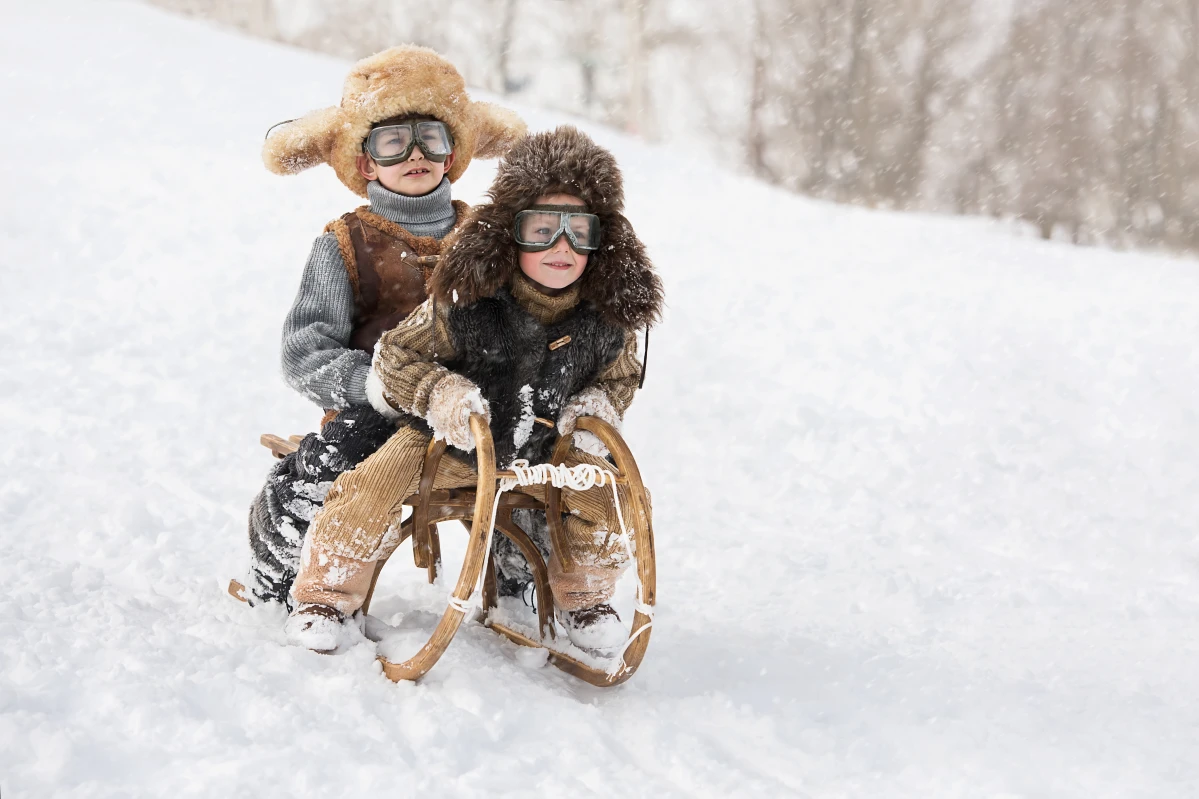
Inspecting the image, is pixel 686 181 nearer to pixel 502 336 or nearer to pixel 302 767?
pixel 502 336

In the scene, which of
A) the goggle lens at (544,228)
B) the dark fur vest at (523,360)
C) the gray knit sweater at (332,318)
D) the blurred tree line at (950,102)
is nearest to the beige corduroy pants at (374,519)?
the dark fur vest at (523,360)

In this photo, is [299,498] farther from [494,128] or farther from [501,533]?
[494,128]

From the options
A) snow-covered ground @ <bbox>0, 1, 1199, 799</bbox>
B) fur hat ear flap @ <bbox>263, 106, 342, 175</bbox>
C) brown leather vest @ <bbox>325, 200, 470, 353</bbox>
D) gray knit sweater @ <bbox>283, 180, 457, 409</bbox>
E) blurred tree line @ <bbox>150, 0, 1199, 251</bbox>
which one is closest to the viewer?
snow-covered ground @ <bbox>0, 1, 1199, 799</bbox>

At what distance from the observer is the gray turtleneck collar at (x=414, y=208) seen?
3.16m

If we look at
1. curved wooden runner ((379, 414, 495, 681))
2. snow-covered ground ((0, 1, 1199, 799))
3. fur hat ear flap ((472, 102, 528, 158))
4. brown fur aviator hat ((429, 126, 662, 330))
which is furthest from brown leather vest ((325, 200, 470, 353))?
snow-covered ground ((0, 1, 1199, 799))

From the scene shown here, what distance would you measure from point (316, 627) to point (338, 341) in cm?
77

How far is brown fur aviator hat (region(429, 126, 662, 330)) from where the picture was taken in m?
2.66

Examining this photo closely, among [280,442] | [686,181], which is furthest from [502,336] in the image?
[686,181]

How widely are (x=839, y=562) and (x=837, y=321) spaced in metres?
2.43

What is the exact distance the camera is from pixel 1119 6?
38.8 ft

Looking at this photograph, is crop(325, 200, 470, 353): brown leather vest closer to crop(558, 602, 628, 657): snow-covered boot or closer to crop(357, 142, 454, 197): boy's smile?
crop(357, 142, 454, 197): boy's smile

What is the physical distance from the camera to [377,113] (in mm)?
3096

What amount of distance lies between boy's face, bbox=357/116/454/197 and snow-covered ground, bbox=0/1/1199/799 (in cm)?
124

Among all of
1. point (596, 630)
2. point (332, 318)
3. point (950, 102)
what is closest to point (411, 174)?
point (332, 318)
